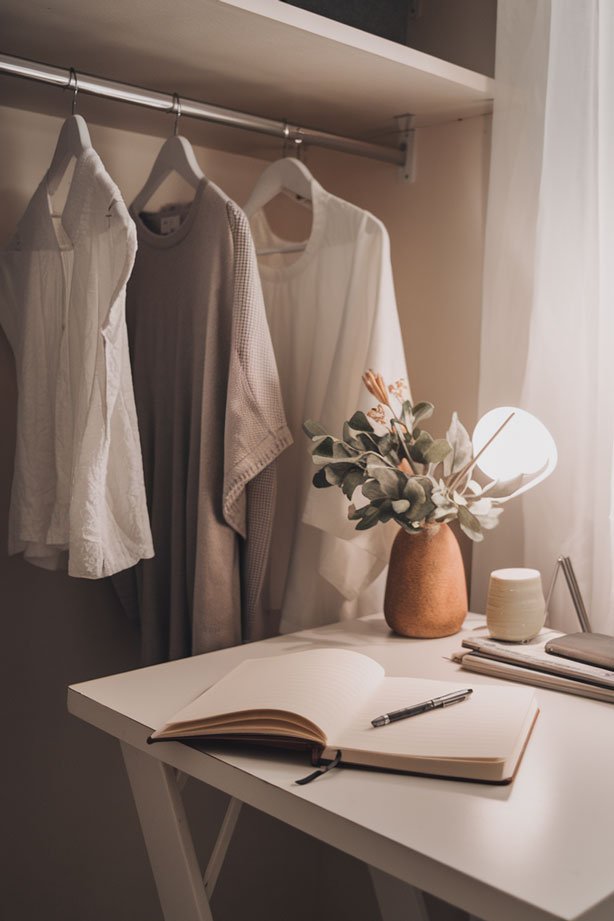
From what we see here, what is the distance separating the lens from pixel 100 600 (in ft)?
5.33

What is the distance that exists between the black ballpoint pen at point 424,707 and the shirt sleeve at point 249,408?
42 cm

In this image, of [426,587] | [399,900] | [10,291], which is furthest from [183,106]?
[399,900]

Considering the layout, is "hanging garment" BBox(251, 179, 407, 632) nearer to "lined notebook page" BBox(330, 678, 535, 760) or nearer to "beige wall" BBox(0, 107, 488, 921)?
"beige wall" BBox(0, 107, 488, 921)

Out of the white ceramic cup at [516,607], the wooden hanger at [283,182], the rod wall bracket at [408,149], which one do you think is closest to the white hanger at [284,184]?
the wooden hanger at [283,182]

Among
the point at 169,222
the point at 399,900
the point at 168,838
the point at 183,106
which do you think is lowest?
the point at 399,900

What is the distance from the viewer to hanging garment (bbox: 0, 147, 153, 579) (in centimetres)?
113

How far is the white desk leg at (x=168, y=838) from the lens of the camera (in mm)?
969

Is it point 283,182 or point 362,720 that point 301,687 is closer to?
point 362,720

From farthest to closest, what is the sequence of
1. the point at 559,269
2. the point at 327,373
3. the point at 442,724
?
the point at 327,373
the point at 559,269
the point at 442,724

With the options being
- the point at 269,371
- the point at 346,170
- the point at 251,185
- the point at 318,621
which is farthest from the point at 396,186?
the point at 318,621

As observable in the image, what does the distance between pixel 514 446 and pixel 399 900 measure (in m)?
0.64

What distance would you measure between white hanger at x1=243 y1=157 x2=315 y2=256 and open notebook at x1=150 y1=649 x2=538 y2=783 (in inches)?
28.7

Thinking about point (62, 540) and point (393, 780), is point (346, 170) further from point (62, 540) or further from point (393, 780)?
point (393, 780)

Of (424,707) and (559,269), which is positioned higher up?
(559,269)
